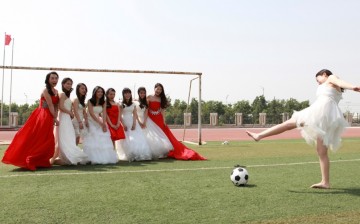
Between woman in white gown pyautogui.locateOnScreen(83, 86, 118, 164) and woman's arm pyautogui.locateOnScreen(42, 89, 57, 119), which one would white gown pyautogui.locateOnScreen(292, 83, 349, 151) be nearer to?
woman in white gown pyautogui.locateOnScreen(83, 86, 118, 164)

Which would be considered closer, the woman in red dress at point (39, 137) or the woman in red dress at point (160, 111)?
the woman in red dress at point (39, 137)

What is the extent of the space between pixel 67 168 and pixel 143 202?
11.8ft

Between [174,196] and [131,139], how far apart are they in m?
4.80

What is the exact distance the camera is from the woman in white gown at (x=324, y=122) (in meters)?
5.48

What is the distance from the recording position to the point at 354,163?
28.1 ft

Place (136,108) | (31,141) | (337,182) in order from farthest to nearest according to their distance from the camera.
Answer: (136,108), (31,141), (337,182)

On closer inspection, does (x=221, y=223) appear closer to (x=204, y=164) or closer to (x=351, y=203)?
(x=351, y=203)

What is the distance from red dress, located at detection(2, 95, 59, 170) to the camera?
7484 millimetres

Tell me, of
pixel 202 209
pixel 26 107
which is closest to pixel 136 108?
pixel 202 209

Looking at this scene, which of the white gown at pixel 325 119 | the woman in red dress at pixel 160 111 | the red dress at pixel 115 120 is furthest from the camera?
the woman in red dress at pixel 160 111

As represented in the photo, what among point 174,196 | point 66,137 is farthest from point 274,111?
point 174,196

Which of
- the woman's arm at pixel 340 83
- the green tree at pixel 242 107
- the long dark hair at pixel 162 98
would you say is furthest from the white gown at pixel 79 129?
the green tree at pixel 242 107

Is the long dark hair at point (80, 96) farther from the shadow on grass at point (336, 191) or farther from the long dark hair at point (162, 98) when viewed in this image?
the shadow on grass at point (336, 191)

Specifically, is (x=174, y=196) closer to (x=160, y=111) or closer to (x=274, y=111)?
(x=160, y=111)
